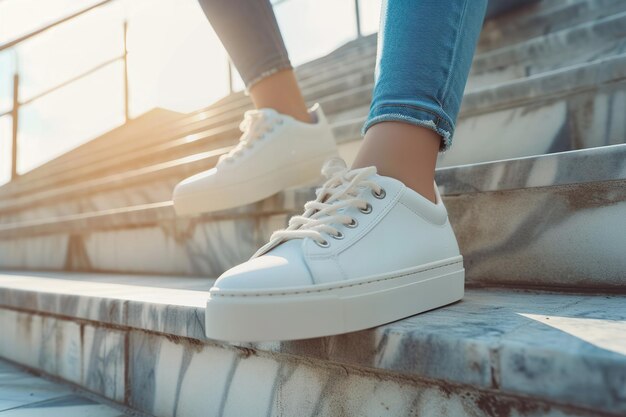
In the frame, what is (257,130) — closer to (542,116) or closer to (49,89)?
(542,116)

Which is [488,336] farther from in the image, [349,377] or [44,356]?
[44,356]

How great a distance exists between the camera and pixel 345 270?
0.42 metres

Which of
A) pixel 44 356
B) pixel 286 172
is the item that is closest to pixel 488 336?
pixel 286 172

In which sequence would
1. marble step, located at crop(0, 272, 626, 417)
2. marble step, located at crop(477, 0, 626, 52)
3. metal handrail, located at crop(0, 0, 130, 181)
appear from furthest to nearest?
metal handrail, located at crop(0, 0, 130, 181), marble step, located at crop(477, 0, 626, 52), marble step, located at crop(0, 272, 626, 417)

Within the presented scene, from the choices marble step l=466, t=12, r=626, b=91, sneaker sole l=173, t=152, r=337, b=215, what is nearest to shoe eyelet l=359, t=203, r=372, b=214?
sneaker sole l=173, t=152, r=337, b=215

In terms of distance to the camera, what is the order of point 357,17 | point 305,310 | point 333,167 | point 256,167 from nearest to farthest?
point 305,310, point 333,167, point 256,167, point 357,17

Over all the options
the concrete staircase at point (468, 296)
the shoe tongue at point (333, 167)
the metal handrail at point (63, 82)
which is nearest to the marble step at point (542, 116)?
the concrete staircase at point (468, 296)

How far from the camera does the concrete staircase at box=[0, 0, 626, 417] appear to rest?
0.34 metres

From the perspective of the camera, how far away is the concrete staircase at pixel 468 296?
Result: 13.3 inches

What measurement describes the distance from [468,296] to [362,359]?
0.19 meters

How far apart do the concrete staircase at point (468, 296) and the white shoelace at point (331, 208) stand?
3.9 inches

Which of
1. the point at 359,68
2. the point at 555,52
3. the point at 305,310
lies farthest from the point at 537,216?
the point at 359,68

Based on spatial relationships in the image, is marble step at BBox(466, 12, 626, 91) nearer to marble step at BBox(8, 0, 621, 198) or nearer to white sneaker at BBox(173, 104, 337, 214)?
marble step at BBox(8, 0, 621, 198)

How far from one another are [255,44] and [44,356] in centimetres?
63
